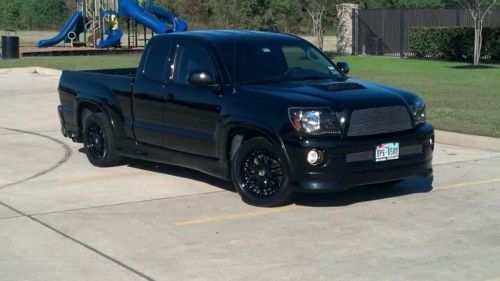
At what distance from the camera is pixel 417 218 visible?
799cm

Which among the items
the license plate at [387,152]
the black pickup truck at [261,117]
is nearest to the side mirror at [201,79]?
the black pickup truck at [261,117]

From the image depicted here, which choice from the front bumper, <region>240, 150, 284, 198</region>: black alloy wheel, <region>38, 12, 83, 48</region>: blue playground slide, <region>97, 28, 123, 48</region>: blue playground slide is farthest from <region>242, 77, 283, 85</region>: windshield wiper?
<region>38, 12, 83, 48</region>: blue playground slide

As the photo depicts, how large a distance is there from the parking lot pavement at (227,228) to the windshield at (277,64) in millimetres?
1282

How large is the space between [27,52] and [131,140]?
28.4 m

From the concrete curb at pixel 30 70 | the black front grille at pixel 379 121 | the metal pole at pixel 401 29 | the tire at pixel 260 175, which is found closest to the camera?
the black front grille at pixel 379 121

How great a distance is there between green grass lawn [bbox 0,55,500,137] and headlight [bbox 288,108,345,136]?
495 centimetres

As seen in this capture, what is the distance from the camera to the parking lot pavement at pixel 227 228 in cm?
645

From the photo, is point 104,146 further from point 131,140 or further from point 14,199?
point 14,199

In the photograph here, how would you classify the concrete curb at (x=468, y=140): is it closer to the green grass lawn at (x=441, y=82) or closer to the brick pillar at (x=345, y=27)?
the green grass lawn at (x=441, y=82)

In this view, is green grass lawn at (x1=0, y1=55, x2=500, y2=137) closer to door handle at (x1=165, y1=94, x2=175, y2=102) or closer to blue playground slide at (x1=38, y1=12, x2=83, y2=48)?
door handle at (x1=165, y1=94, x2=175, y2=102)

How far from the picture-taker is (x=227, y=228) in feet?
25.1

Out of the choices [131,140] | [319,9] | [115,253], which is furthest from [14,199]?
[319,9]

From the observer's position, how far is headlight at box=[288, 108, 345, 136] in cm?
802

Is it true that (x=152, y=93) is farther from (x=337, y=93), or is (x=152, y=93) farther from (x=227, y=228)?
(x=227, y=228)
